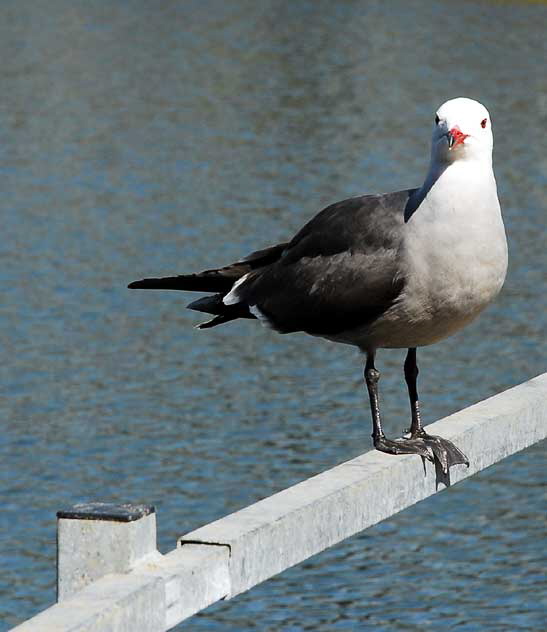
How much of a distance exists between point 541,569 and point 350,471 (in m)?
6.75

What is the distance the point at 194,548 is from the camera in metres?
3.51

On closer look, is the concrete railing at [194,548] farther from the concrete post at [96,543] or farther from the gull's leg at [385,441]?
the gull's leg at [385,441]

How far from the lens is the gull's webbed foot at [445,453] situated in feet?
15.8

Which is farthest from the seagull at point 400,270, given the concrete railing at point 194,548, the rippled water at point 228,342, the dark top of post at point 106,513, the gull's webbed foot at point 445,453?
the rippled water at point 228,342

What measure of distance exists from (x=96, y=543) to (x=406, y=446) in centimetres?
215

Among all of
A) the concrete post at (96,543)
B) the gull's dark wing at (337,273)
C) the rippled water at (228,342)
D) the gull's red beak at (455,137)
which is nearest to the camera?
the concrete post at (96,543)

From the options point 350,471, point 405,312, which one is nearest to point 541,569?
point 405,312

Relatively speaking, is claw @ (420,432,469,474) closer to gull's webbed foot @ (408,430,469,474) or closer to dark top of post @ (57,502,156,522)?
gull's webbed foot @ (408,430,469,474)

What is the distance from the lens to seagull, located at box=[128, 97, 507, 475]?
5.49 m

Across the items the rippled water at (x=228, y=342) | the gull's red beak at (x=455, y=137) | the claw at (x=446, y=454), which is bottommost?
the claw at (x=446, y=454)

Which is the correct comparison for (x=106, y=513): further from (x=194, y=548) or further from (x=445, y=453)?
(x=445, y=453)

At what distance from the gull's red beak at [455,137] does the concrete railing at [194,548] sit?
4.21 feet

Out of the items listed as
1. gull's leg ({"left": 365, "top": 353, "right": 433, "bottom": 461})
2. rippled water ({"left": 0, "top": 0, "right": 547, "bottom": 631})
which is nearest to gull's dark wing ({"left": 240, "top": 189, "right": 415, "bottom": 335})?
gull's leg ({"left": 365, "top": 353, "right": 433, "bottom": 461})

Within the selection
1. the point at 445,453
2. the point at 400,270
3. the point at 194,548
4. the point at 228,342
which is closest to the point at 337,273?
the point at 400,270
